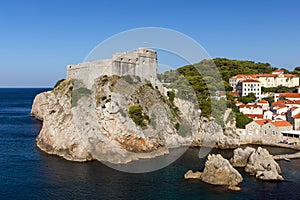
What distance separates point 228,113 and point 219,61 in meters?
28.0

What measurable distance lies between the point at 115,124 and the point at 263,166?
44.7 ft

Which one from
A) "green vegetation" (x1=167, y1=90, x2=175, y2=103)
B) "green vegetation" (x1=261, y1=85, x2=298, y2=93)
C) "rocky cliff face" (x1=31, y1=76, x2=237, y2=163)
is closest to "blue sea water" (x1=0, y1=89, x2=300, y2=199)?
"rocky cliff face" (x1=31, y1=76, x2=237, y2=163)

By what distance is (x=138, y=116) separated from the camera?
103ft

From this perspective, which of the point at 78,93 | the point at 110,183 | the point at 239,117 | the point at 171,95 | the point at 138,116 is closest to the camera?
the point at 110,183

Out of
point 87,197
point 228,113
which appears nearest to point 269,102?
point 228,113

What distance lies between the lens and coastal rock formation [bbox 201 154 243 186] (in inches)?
857

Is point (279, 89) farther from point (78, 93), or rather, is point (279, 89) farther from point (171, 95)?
point (78, 93)

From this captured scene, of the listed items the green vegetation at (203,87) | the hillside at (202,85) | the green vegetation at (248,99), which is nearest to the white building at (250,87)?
the green vegetation at (248,99)

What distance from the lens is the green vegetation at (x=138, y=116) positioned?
102 ft

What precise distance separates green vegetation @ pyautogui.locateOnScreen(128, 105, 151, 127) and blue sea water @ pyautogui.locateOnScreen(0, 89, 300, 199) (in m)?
5.76

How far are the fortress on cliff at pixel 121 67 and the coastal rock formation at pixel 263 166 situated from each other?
17196 mm

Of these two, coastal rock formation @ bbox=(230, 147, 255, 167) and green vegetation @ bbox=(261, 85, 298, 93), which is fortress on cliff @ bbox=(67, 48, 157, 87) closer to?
coastal rock formation @ bbox=(230, 147, 255, 167)

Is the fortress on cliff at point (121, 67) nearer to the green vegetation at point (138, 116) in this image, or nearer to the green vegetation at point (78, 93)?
the green vegetation at point (78, 93)

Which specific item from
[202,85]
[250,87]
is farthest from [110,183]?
[250,87]
